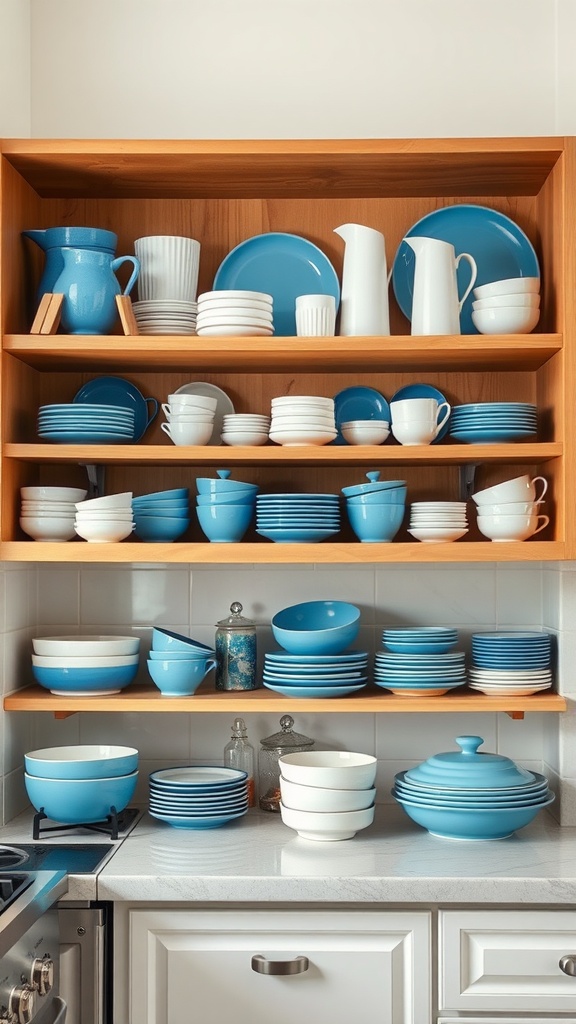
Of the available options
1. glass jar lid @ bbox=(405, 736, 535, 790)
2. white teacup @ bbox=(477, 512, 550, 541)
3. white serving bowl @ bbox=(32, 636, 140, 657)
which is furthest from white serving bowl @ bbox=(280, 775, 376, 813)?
white teacup @ bbox=(477, 512, 550, 541)

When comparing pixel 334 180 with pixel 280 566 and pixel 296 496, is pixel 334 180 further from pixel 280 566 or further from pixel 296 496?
pixel 280 566

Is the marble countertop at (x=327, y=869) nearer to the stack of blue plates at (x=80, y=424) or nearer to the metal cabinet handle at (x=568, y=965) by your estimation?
the metal cabinet handle at (x=568, y=965)

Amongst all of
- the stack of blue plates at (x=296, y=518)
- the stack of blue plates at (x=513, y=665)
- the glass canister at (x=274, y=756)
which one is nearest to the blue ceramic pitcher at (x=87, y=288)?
the stack of blue plates at (x=296, y=518)

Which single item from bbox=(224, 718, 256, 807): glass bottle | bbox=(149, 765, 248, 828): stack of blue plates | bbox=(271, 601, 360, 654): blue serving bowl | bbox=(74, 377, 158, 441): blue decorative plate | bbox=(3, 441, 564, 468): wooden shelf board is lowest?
bbox=(149, 765, 248, 828): stack of blue plates

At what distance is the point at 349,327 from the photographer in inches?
86.8

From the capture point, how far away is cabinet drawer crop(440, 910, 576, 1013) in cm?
186

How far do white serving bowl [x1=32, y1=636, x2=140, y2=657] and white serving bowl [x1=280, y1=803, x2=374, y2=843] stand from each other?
488 millimetres

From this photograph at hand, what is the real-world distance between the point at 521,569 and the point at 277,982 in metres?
1.05

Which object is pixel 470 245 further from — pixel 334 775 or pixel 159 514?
pixel 334 775

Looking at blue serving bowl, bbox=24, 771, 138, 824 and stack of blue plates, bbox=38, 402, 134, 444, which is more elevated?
stack of blue plates, bbox=38, 402, 134, 444

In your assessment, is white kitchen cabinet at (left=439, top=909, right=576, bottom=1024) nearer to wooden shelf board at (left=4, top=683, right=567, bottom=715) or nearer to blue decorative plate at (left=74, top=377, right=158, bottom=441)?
wooden shelf board at (left=4, top=683, right=567, bottom=715)

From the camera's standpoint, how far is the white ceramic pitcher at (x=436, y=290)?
7.11ft

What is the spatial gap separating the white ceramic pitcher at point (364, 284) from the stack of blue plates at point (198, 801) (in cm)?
96

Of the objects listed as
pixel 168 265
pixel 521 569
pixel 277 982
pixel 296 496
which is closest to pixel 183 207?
pixel 168 265
